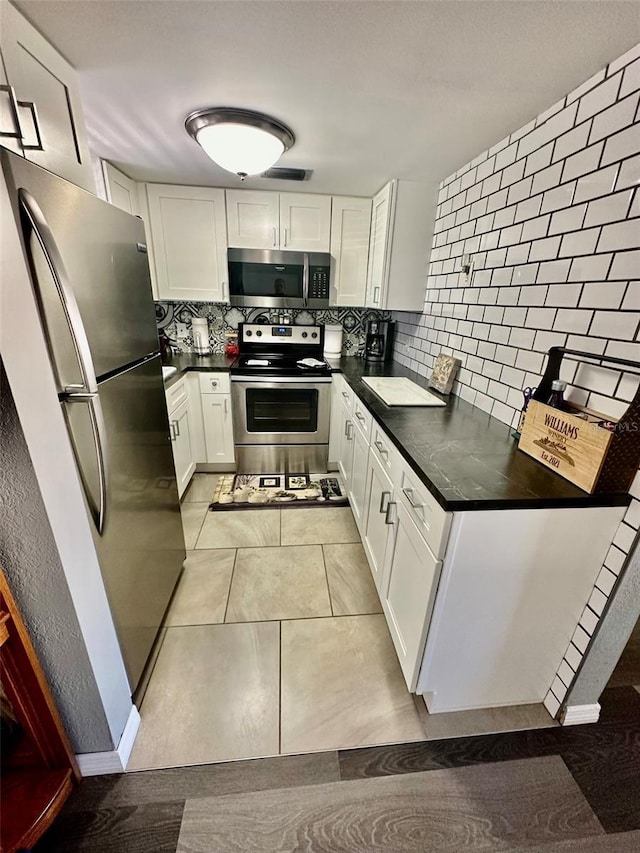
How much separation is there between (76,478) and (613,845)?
188 centimetres

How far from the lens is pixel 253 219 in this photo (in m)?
2.63

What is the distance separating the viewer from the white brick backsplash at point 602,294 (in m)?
1.09

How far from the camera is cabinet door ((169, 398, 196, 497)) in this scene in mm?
2350

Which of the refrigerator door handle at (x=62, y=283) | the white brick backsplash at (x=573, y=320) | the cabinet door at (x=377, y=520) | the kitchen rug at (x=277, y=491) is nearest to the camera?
the refrigerator door handle at (x=62, y=283)

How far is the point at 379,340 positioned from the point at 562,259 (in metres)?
1.74

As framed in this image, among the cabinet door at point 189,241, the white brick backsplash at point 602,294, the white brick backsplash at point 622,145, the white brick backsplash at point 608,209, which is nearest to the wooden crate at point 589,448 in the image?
the white brick backsplash at point 602,294

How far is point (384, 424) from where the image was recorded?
158 cm

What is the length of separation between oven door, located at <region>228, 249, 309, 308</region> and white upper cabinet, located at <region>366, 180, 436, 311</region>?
0.60 meters

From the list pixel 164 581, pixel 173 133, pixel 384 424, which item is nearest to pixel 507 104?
pixel 384 424

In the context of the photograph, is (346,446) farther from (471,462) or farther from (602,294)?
(602,294)

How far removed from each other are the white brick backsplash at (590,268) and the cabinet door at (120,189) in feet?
8.05

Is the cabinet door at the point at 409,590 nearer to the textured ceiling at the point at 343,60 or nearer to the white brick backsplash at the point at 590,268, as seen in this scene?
the white brick backsplash at the point at 590,268

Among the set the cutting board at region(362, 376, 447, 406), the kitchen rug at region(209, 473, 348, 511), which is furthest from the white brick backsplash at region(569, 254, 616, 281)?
the kitchen rug at region(209, 473, 348, 511)

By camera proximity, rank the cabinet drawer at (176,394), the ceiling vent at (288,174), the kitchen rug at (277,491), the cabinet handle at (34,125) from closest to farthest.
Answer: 1. the cabinet handle at (34,125)
2. the ceiling vent at (288,174)
3. the cabinet drawer at (176,394)
4. the kitchen rug at (277,491)
